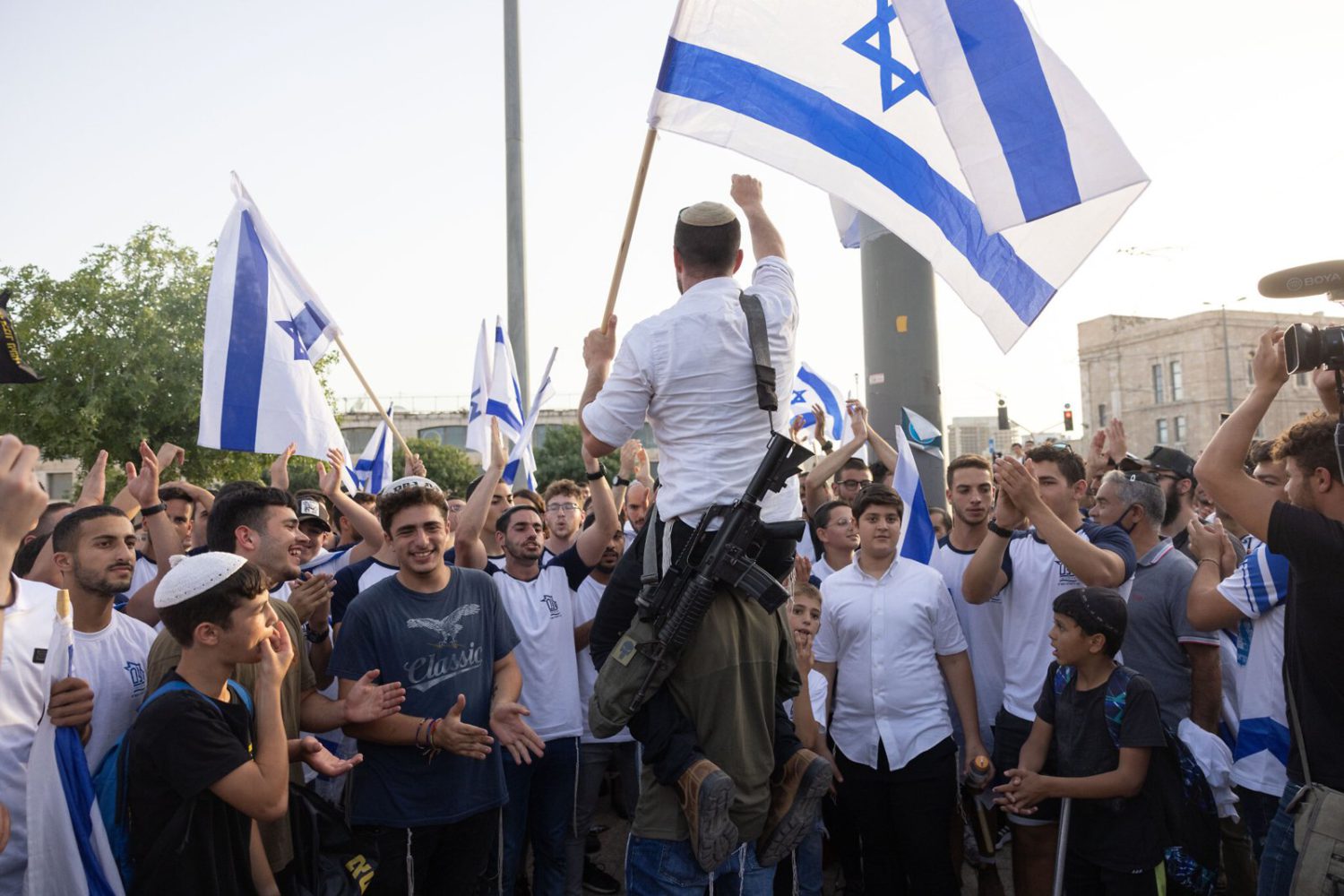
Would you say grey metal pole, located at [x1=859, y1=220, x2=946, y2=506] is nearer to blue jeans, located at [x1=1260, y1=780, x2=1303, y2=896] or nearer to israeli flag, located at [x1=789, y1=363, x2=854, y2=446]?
israeli flag, located at [x1=789, y1=363, x2=854, y2=446]

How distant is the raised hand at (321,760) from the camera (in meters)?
3.41

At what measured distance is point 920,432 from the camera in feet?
26.8

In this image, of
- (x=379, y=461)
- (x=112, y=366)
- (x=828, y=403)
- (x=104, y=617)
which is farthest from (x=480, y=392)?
(x=112, y=366)

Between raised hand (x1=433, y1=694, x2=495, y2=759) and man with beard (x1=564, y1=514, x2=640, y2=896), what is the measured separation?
1377 millimetres

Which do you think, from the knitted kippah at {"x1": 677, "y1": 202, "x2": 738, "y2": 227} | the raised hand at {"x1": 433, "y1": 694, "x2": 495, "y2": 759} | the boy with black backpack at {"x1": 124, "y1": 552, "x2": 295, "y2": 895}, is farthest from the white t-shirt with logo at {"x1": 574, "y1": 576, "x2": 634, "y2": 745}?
Result: the knitted kippah at {"x1": 677, "y1": 202, "x2": 738, "y2": 227}

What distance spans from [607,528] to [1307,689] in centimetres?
291

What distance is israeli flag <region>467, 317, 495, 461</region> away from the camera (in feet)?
29.3

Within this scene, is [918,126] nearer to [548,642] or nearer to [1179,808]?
[1179,808]

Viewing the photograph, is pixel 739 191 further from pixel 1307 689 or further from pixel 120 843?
pixel 120 843

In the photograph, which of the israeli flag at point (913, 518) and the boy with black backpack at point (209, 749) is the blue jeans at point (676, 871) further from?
the israeli flag at point (913, 518)

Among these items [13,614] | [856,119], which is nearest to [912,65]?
[856,119]

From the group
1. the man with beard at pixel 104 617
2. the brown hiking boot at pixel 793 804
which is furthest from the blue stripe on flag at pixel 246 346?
the brown hiking boot at pixel 793 804

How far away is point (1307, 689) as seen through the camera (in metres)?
3.10

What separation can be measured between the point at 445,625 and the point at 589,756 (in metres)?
1.68
